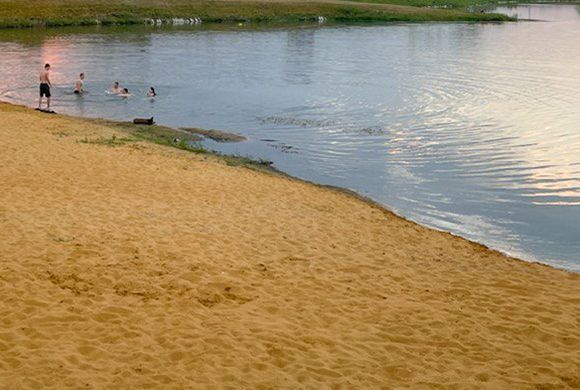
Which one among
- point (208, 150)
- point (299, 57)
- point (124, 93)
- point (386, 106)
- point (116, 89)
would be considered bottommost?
point (208, 150)

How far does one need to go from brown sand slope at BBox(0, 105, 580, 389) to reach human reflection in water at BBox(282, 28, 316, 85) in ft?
90.4

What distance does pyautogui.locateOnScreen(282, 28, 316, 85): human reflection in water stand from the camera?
45.4 metres

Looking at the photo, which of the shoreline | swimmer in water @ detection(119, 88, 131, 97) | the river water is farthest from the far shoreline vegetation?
the shoreline

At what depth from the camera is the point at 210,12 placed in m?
85.8

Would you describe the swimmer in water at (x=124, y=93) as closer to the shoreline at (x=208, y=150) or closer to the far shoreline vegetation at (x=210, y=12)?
the shoreline at (x=208, y=150)

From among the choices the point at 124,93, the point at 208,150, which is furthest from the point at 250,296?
the point at 124,93

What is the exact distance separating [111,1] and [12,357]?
77950mm

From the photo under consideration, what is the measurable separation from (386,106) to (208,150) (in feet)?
44.0

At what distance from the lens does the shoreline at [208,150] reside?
17530mm

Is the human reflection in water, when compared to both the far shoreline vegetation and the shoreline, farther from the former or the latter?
the shoreline

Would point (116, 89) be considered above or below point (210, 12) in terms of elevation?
below

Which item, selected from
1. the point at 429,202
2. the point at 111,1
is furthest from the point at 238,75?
the point at 111,1

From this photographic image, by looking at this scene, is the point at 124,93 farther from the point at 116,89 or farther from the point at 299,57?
the point at 299,57

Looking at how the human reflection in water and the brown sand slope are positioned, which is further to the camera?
the human reflection in water
